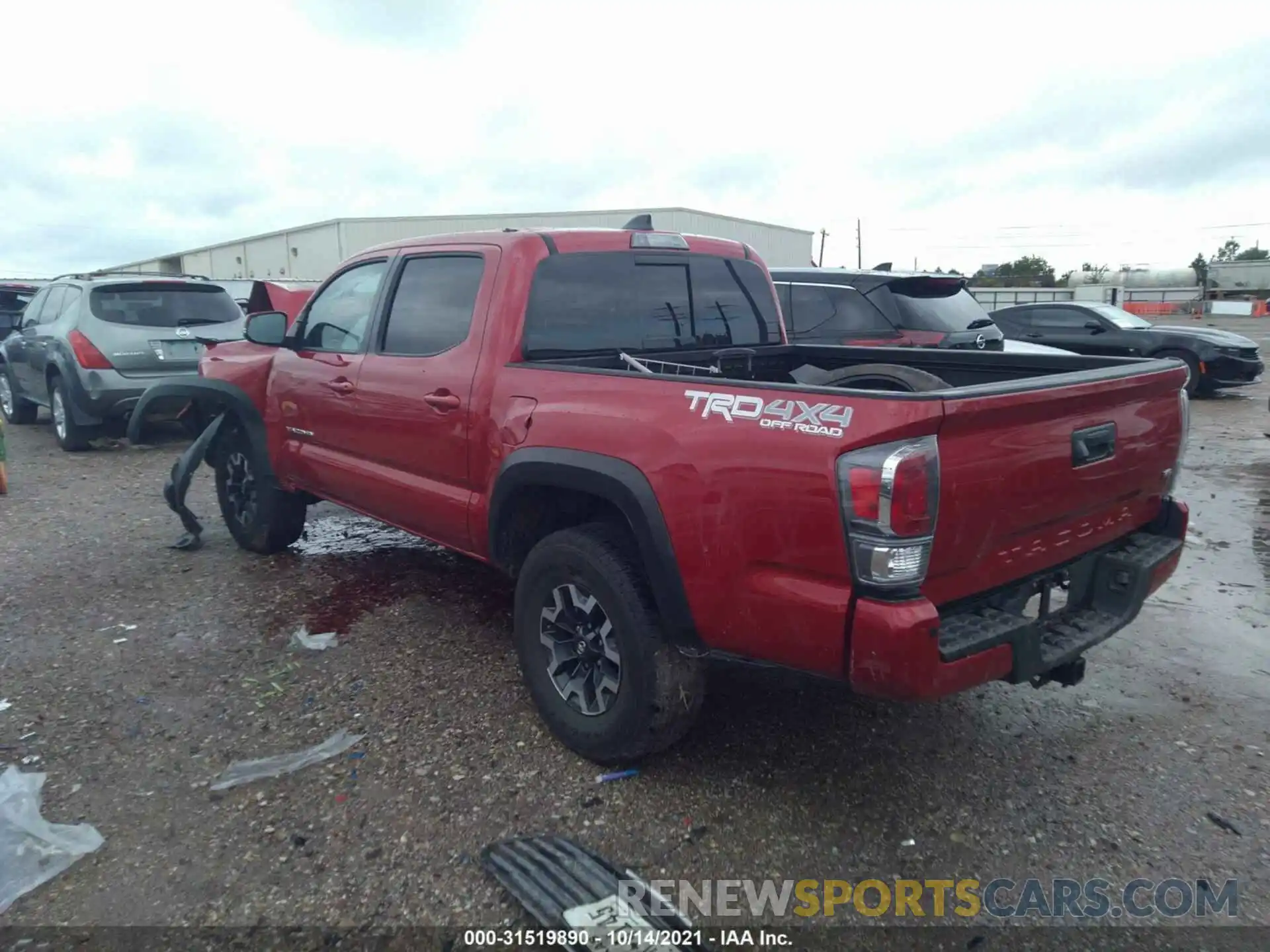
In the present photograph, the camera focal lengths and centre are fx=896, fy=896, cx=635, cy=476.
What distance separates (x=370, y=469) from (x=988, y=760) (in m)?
3.03

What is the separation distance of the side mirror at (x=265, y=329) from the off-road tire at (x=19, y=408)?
8.55m

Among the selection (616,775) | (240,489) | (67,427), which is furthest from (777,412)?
(67,427)

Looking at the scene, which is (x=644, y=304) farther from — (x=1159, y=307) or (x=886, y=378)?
(x=1159, y=307)

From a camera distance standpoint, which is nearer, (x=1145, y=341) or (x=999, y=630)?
(x=999, y=630)

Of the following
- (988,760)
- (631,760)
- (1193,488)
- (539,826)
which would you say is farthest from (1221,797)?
(1193,488)

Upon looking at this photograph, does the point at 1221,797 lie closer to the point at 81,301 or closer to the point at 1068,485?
the point at 1068,485

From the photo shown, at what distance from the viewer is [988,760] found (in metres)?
3.33

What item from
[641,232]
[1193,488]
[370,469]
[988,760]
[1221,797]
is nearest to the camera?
[1221,797]

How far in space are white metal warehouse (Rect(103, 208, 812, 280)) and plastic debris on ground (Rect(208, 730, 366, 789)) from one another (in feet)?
75.1

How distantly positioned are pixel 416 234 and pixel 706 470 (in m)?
30.3

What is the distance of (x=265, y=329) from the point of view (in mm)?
4910

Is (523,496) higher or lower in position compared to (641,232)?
lower

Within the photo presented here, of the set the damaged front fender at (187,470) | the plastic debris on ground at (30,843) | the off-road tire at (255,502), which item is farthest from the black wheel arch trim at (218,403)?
the plastic debris on ground at (30,843)

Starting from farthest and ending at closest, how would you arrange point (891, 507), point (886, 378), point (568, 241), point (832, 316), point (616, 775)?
1. point (832, 316)
2. point (886, 378)
3. point (568, 241)
4. point (616, 775)
5. point (891, 507)
